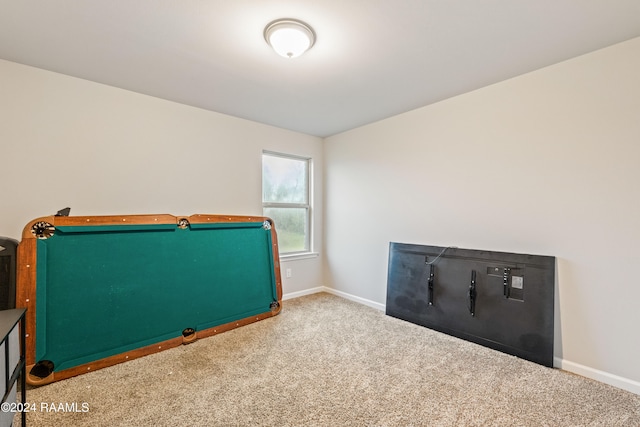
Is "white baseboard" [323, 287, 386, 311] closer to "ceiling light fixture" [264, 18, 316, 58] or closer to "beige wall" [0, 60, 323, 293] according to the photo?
"beige wall" [0, 60, 323, 293]

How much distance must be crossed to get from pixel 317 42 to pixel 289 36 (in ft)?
0.77

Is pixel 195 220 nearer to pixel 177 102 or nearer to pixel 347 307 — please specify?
pixel 177 102

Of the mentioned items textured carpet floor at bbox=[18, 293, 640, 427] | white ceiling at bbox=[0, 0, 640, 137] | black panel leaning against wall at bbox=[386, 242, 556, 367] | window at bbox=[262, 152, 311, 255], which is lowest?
textured carpet floor at bbox=[18, 293, 640, 427]

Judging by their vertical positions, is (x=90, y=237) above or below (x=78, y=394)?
above

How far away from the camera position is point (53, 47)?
6.72ft

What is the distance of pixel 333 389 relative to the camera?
1.92 m

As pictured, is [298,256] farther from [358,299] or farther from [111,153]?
[111,153]

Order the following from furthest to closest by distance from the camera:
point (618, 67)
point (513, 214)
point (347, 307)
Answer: point (347, 307)
point (513, 214)
point (618, 67)

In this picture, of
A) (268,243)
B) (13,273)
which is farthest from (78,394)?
(268,243)

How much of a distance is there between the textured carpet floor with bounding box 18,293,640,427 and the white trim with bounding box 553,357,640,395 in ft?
0.22

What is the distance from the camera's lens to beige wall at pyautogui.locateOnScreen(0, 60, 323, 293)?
2281mm

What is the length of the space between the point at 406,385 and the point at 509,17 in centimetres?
243

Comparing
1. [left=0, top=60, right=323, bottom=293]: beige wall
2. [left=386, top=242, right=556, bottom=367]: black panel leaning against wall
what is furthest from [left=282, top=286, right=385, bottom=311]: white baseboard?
[left=0, top=60, right=323, bottom=293]: beige wall

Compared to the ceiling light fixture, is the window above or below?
below
